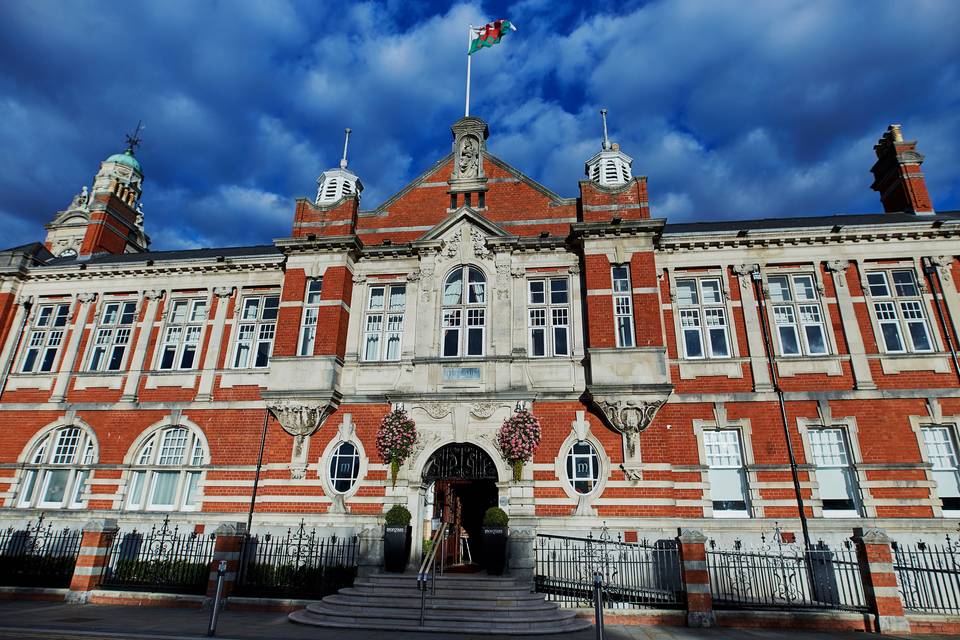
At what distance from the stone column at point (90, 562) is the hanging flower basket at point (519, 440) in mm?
11424

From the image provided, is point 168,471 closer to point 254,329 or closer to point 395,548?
point 254,329

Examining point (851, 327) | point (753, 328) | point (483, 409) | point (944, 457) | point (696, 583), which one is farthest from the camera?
point (753, 328)

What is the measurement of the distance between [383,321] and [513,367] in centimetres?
525

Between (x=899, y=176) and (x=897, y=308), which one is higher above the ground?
(x=899, y=176)

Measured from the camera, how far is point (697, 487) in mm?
16906

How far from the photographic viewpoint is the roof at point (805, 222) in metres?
20.6

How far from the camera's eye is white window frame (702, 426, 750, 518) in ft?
54.9

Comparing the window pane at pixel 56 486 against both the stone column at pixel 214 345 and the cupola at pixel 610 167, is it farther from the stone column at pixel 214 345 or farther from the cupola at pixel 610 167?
the cupola at pixel 610 167

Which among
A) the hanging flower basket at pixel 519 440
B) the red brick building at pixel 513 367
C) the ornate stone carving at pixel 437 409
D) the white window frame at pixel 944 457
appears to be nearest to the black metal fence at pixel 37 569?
the red brick building at pixel 513 367

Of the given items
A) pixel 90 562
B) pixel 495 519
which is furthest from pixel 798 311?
pixel 90 562

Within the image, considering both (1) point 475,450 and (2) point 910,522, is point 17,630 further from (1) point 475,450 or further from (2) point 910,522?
(2) point 910,522

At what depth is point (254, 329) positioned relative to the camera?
2125 cm

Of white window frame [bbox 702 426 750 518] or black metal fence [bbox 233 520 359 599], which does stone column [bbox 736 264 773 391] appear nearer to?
white window frame [bbox 702 426 750 518]

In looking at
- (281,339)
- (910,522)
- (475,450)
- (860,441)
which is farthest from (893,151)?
(281,339)
